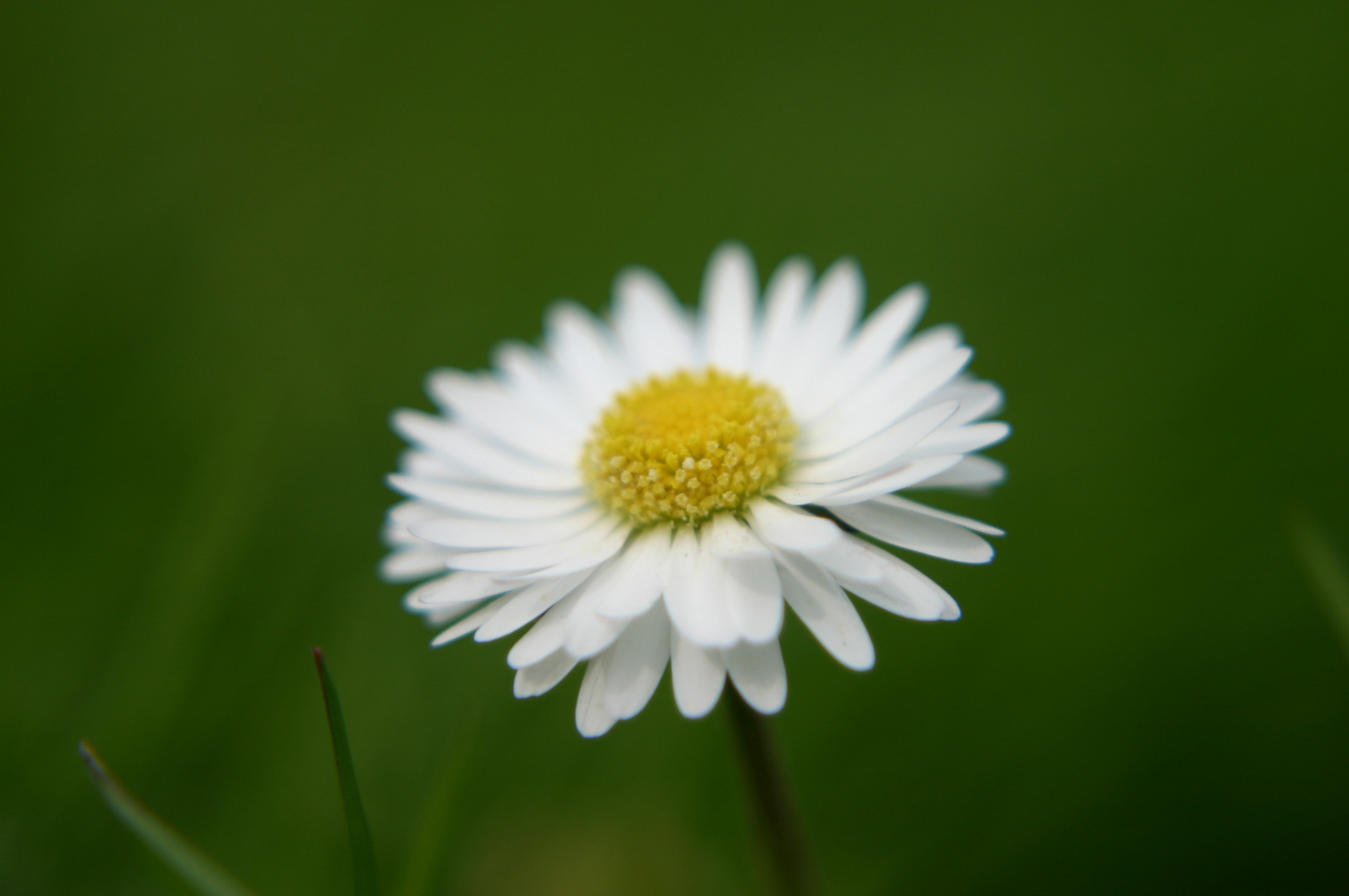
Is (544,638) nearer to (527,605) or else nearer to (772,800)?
(527,605)

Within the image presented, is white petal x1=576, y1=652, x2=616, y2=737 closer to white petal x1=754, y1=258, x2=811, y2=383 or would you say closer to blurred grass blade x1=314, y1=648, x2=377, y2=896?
blurred grass blade x1=314, y1=648, x2=377, y2=896

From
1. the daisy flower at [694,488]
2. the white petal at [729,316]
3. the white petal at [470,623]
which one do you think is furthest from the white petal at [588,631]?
the white petal at [729,316]

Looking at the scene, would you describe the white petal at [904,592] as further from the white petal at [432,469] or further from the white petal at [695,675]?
the white petal at [432,469]

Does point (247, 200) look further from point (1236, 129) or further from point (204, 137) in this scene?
point (1236, 129)

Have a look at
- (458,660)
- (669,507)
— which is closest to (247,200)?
(458,660)

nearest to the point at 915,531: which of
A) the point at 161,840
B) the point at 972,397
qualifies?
the point at 972,397
